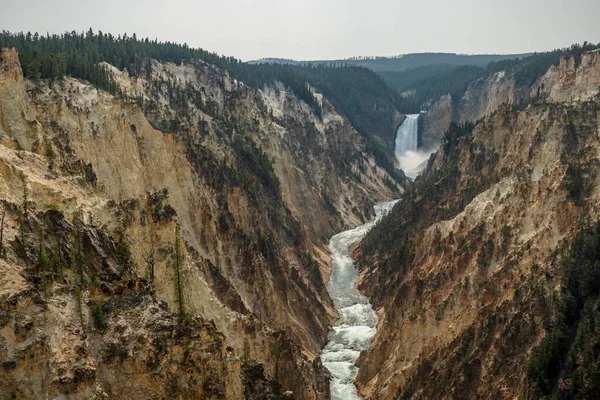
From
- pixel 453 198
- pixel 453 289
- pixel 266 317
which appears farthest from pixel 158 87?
pixel 453 289

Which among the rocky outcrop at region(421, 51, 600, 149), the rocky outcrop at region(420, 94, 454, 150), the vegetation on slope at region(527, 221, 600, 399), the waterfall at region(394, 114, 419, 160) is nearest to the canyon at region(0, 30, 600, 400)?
the vegetation on slope at region(527, 221, 600, 399)

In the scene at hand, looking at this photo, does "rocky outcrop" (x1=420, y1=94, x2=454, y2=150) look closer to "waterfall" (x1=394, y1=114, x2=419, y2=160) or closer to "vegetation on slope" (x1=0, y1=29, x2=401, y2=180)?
Result: "waterfall" (x1=394, y1=114, x2=419, y2=160)

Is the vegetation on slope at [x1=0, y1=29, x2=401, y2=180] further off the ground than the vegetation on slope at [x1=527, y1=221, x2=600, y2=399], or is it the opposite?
the vegetation on slope at [x1=0, y1=29, x2=401, y2=180]

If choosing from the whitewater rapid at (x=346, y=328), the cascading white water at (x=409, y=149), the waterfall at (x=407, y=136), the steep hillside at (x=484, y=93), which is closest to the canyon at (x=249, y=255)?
the whitewater rapid at (x=346, y=328)

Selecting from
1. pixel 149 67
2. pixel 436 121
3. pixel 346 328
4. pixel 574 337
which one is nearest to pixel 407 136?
pixel 436 121

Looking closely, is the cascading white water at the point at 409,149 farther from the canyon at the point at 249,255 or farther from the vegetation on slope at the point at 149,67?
the canyon at the point at 249,255

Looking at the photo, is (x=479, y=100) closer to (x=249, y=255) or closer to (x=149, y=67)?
(x=149, y=67)
